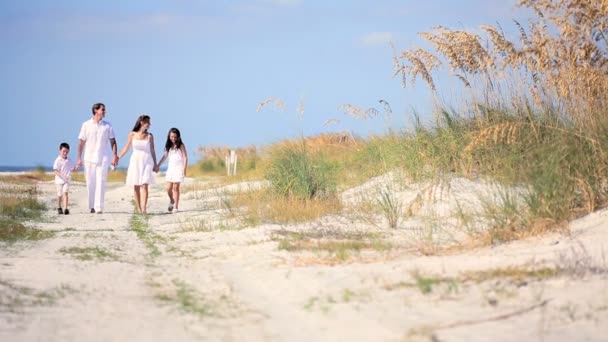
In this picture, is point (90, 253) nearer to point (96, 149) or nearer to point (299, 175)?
point (299, 175)

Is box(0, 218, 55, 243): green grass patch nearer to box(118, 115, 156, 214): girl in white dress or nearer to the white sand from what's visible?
the white sand

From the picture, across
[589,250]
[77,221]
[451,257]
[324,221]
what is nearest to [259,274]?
[451,257]

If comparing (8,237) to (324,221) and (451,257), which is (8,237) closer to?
(324,221)

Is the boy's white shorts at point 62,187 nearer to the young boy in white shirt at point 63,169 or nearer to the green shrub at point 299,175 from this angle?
the young boy in white shirt at point 63,169

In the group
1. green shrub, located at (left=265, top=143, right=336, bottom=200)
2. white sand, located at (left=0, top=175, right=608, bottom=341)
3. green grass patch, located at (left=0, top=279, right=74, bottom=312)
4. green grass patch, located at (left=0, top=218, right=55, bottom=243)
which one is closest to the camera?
white sand, located at (left=0, top=175, right=608, bottom=341)

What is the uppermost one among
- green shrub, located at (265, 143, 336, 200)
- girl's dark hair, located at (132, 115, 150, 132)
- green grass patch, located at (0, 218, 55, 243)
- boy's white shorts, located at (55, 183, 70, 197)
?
girl's dark hair, located at (132, 115, 150, 132)

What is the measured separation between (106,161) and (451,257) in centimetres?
943

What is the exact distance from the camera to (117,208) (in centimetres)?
1664

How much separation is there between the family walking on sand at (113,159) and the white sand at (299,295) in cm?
607

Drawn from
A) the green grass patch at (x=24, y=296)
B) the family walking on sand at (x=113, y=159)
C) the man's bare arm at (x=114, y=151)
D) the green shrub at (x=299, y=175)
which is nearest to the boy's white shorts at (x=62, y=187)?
the family walking on sand at (x=113, y=159)

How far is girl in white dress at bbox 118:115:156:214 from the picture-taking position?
48.3ft

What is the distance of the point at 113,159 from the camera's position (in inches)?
579

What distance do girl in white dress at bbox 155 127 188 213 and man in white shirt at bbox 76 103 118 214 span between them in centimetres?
111

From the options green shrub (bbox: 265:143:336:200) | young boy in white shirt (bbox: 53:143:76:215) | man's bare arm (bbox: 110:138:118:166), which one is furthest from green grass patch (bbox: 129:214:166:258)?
green shrub (bbox: 265:143:336:200)
